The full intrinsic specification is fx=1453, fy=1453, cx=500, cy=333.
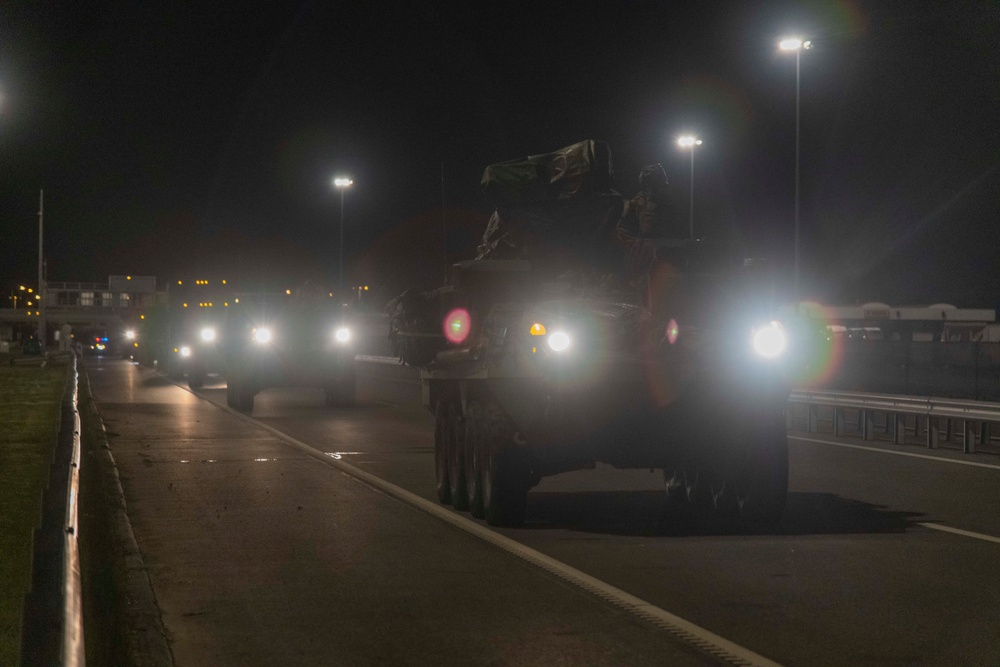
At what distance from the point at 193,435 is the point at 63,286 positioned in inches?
5981

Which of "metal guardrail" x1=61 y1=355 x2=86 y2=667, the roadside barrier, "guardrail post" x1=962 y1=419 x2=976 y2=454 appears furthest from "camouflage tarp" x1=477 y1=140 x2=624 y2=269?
"guardrail post" x1=962 y1=419 x2=976 y2=454

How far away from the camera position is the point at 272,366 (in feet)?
103

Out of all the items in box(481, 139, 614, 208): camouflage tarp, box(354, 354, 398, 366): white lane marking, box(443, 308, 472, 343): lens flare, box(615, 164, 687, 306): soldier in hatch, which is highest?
box(481, 139, 614, 208): camouflage tarp

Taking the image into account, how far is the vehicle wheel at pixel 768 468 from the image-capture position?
39.9 ft

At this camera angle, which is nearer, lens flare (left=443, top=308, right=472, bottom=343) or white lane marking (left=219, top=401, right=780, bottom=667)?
white lane marking (left=219, top=401, right=780, bottom=667)

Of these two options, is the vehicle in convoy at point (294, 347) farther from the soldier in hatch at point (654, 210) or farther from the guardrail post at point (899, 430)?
the soldier in hatch at point (654, 210)

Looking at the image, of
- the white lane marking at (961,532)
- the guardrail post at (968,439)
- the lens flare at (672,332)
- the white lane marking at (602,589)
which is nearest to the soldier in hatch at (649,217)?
the lens flare at (672,332)

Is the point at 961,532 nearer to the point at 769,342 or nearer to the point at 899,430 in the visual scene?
the point at 769,342

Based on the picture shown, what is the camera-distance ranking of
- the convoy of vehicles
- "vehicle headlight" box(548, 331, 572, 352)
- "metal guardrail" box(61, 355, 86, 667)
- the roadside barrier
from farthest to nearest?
the convoy of vehicles < "vehicle headlight" box(548, 331, 572, 352) < the roadside barrier < "metal guardrail" box(61, 355, 86, 667)

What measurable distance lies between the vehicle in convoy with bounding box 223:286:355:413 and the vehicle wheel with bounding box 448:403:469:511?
57.8ft

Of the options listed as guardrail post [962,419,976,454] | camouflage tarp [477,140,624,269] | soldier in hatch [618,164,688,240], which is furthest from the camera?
guardrail post [962,419,976,454]

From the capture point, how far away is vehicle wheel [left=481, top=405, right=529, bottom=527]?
39.9 ft

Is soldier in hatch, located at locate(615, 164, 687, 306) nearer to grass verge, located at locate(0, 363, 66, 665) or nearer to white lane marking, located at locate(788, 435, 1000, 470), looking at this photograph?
grass verge, located at locate(0, 363, 66, 665)

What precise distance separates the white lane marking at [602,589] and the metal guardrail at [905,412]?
9.24 meters
